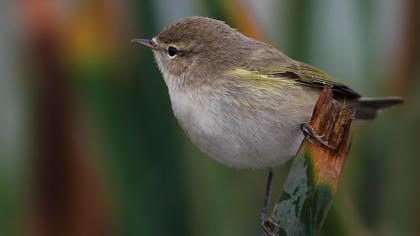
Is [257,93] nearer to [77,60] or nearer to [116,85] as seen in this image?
[116,85]

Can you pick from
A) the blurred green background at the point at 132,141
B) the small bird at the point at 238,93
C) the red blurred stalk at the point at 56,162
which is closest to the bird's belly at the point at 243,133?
the small bird at the point at 238,93

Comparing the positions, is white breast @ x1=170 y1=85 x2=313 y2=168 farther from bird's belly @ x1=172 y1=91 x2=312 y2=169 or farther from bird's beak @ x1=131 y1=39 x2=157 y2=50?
bird's beak @ x1=131 y1=39 x2=157 y2=50

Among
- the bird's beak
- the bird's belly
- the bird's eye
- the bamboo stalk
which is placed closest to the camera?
the bamboo stalk

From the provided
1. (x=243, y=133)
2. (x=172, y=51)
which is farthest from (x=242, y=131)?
(x=172, y=51)

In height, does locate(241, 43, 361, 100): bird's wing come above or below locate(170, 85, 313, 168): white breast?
above

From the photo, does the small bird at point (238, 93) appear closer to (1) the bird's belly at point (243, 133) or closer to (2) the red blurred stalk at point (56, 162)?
(1) the bird's belly at point (243, 133)

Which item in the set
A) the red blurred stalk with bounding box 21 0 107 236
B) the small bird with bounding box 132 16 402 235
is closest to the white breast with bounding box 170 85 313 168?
the small bird with bounding box 132 16 402 235
